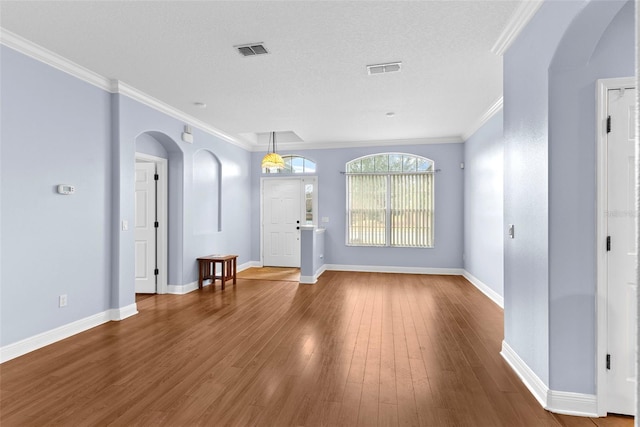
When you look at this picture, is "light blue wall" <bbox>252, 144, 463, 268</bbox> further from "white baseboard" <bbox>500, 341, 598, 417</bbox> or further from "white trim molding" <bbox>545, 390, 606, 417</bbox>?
"white trim molding" <bbox>545, 390, 606, 417</bbox>

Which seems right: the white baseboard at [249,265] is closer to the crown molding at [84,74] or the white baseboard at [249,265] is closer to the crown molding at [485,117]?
the crown molding at [84,74]

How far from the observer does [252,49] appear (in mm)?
3109

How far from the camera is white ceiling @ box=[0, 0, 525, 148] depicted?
253cm

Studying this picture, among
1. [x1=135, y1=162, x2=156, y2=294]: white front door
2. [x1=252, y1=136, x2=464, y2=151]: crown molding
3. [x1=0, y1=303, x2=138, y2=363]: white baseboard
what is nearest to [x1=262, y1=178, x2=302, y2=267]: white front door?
[x1=252, y1=136, x2=464, y2=151]: crown molding

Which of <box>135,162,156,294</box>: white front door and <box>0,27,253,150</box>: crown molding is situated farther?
<box>135,162,156,294</box>: white front door

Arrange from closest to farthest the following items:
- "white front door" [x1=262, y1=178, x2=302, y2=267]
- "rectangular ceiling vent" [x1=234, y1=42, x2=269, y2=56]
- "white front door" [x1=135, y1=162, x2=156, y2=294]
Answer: "rectangular ceiling vent" [x1=234, y1=42, x2=269, y2=56] < "white front door" [x1=135, y1=162, x2=156, y2=294] < "white front door" [x1=262, y1=178, x2=302, y2=267]

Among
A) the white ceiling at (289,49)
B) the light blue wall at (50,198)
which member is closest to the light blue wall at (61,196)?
the light blue wall at (50,198)

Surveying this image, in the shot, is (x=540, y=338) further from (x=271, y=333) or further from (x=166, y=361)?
(x=166, y=361)

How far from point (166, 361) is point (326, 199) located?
201 inches

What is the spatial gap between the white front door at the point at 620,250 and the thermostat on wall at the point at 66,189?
4678 millimetres

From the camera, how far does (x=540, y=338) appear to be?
88.6 inches

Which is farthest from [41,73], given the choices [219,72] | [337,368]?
[337,368]

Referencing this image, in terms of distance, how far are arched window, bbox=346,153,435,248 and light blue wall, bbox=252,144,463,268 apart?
138 millimetres

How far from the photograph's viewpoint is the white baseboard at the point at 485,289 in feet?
15.1
